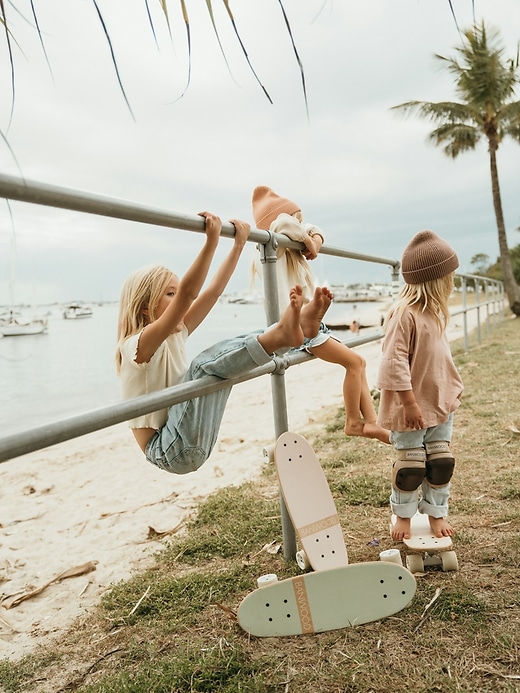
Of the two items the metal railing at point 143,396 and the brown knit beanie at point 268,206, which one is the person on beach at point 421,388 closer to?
the metal railing at point 143,396

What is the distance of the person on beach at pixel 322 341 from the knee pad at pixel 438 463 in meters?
0.36

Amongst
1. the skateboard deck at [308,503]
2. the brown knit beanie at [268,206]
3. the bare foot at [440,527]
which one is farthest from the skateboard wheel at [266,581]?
the brown knit beanie at [268,206]

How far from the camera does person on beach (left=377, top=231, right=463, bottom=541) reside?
2.00 m

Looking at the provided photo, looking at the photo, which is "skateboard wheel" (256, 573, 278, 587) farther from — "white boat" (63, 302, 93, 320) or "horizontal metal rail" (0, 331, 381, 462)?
"white boat" (63, 302, 93, 320)

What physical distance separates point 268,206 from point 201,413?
4.09ft

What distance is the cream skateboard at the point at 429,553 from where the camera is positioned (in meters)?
1.89

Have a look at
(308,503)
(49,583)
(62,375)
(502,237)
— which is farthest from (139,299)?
(502,237)

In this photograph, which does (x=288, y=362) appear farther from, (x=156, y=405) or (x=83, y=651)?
(x=83, y=651)

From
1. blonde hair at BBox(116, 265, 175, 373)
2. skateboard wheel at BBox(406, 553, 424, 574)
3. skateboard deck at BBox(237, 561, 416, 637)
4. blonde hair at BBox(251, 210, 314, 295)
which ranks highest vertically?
blonde hair at BBox(251, 210, 314, 295)

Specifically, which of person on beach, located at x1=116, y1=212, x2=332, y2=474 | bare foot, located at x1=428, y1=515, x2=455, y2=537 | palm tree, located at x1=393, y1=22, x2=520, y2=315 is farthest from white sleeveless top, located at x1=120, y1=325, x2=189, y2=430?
palm tree, located at x1=393, y1=22, x2=520, y2=315

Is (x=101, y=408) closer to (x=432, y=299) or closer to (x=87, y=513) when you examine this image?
(x=432, y=299)

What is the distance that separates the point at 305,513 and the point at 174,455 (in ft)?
1.55

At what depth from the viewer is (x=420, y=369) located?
2.07 m

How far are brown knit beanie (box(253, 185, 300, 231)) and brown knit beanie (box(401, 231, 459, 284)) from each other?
675 millimetres
